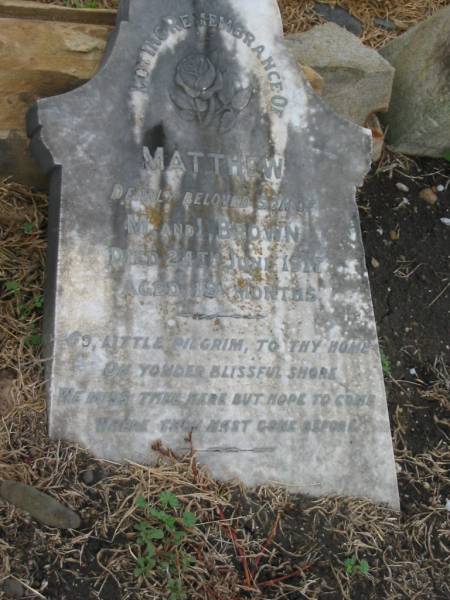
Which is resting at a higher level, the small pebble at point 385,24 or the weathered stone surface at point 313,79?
the weathered stone surface at point 313,79

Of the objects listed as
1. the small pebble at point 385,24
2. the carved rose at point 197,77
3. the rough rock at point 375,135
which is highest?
the carved rose at point 197,77

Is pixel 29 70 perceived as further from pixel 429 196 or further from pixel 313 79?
pixel 429 196

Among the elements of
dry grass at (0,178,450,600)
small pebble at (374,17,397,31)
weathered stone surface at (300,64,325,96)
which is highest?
weathered stone surface at (300,64,325,96)

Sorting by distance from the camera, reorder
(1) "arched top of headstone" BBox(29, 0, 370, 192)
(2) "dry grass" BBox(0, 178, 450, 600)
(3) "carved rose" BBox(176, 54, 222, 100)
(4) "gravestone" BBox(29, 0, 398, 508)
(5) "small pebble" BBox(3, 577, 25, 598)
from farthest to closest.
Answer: (3) "carved rose" BBox(176, 54, 222, 100), (1) "arched top of headstone" BBox(29, 0, 370, 192), (4) "gravestone" BBox(29, 0, 398, 508), (2) "dry grass" BBox(0, 178, 450, 600), (5) "small pebble" BBox(3, 577, 25, 598)

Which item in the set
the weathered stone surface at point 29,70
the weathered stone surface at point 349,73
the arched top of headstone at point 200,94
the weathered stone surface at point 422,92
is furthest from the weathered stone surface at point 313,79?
the weathered stone surface at point 29,70

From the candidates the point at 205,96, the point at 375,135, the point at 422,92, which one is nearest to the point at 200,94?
the point at 205,96

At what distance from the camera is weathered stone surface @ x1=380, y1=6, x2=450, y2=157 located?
4348mm

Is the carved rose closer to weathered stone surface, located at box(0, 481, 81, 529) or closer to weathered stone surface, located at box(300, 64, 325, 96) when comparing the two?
weathered stone surface, located at box(300, 64, 325, 96)

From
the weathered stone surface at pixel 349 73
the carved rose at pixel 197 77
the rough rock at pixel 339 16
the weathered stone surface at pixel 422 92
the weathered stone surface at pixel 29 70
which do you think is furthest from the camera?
the rough rock at pixel 339 16

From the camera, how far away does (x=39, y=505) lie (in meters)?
2.74

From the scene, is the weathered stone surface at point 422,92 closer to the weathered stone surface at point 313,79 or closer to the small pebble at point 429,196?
the small pebble at point 429,196

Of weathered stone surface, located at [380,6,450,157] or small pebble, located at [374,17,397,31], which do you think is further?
small pebble, located at [374,17,397,31]

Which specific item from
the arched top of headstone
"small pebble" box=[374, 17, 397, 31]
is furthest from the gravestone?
"small pebble" box=[374, 17, 397, 31]

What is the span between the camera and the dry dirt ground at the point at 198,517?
8.82 ft
